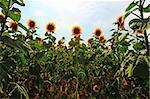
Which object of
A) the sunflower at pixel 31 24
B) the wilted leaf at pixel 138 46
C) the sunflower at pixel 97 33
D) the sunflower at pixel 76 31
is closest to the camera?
the wilted leaf at pixel 138 46

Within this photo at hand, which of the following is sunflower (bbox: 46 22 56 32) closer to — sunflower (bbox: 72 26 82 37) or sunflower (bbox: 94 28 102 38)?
sunflower (bbox: 72 26 82 37)

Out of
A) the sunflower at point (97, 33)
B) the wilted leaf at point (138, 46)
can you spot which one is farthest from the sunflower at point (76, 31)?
the wilted leaf at point (138, 46)

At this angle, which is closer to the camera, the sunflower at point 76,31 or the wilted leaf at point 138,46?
the wilted leaf at point 138,46

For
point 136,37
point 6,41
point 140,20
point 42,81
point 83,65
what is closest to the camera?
point 6,41

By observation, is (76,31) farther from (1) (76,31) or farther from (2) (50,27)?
(2) (50,27)

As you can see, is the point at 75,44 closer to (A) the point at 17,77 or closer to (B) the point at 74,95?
(B) the point at 74,95

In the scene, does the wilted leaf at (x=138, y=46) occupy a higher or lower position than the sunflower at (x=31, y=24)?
lower

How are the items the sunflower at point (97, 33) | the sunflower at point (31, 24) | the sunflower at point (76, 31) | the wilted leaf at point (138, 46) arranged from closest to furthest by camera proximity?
the wilted leaf at point (138, 46)
the sunflower at point (31, 24)
the sunflower at point (76, 31)
the sunflower at point (97, 33)

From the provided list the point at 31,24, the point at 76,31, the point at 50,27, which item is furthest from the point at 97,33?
the point at 31,24

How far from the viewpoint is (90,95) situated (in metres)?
5.14

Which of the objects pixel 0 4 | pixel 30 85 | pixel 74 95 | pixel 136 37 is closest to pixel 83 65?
pixel 74 95

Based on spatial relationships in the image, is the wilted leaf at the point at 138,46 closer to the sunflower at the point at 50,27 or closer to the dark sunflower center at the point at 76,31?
the dark sunflower center at the point at 76,31

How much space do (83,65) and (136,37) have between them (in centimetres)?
245

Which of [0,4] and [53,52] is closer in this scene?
[0,4]
